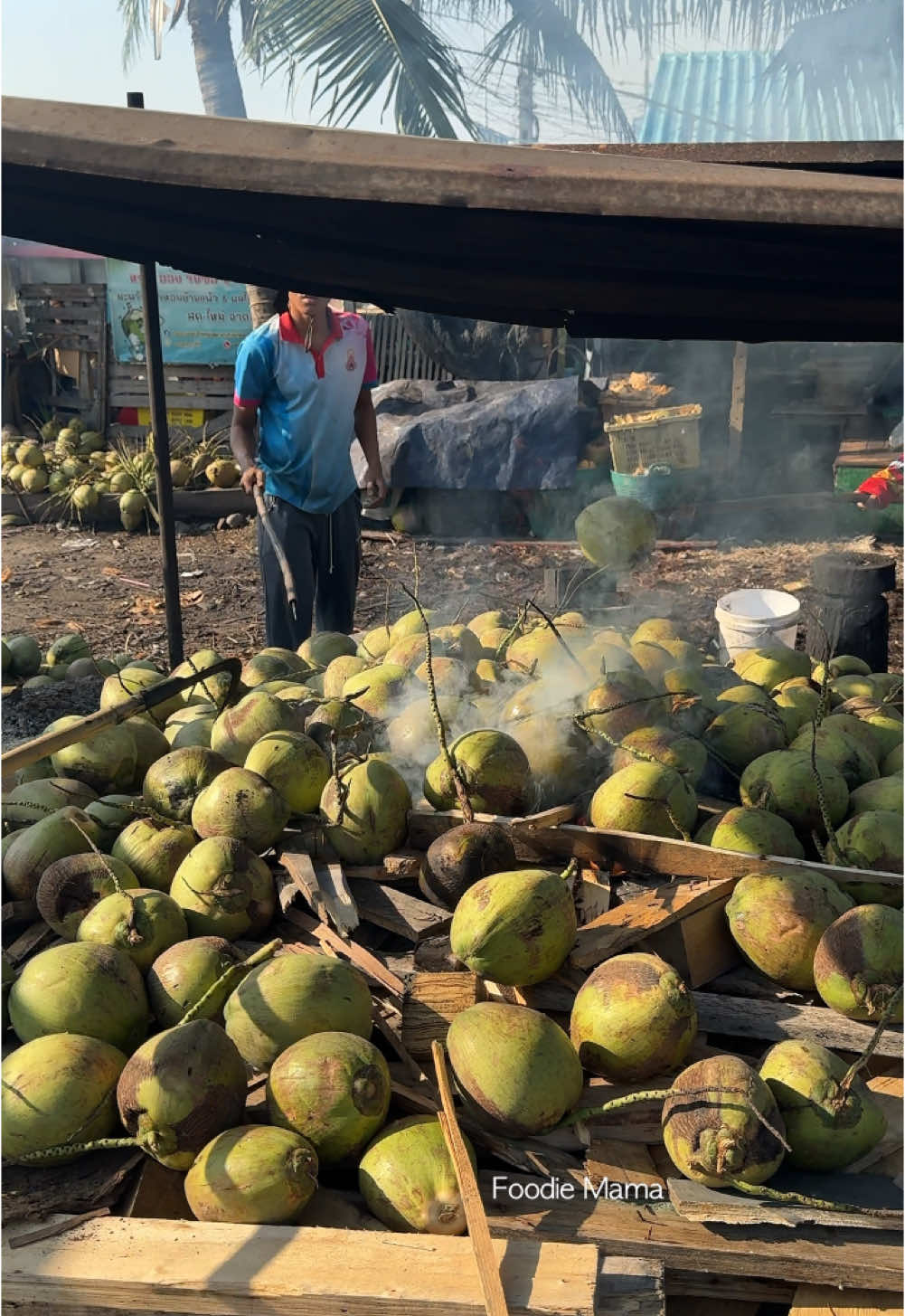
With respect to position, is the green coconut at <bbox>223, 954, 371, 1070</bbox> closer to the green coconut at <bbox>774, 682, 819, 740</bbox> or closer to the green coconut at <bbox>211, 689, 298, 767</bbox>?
the green coconut at <bbox>211, 689, 298, 767</bbox>

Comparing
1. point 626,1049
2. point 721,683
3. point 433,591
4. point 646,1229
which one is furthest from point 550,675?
point 433,591

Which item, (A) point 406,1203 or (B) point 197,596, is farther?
Answer: (B) point 197,596

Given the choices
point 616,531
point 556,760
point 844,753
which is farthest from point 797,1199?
point 616,531

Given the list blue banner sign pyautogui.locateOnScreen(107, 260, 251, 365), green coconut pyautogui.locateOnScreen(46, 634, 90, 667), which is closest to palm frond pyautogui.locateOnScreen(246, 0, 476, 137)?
blue banner sign pyautogui.locateOnScreen(107, 260, 251, 365)

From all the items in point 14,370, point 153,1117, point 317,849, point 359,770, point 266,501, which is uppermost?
point 14,370

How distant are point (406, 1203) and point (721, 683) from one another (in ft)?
7.02

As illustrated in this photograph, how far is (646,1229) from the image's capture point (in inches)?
74.6

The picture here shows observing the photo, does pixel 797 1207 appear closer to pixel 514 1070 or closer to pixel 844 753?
pixel 514 1070

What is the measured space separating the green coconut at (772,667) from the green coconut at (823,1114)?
181cm

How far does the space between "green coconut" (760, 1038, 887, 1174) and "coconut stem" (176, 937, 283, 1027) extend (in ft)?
3.50

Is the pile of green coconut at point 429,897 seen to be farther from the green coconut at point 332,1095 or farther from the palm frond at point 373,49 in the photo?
the palm frond at point 373,49

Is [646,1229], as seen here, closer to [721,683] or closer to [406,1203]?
[406,1203]

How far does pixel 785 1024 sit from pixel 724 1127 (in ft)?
1.49

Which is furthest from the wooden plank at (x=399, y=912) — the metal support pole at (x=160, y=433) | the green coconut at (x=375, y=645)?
the metal support pole at (x=160, y=433)
